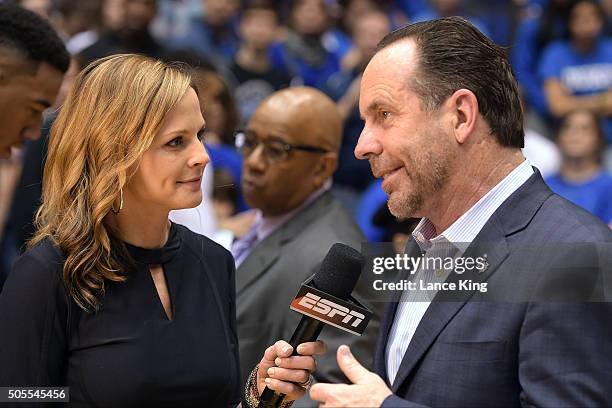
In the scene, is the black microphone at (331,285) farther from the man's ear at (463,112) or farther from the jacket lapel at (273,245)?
the jacket lapel at (273,245)

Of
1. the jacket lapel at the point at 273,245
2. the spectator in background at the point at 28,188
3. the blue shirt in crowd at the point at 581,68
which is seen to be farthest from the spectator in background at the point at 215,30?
the jacket lapel at the point at 273,245

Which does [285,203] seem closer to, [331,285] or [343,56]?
[331,285]

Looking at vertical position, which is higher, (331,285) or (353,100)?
(353,100)

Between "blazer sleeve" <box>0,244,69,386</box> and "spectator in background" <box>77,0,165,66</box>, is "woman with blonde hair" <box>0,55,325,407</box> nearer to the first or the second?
"blazer sleeve" <box>0,244,69,386</box>

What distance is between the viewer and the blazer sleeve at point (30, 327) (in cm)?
247

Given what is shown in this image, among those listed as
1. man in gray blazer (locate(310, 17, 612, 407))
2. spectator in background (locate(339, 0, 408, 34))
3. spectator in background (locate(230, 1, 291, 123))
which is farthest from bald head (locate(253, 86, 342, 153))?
spectator in background (locate(339, 0, 408, 34))

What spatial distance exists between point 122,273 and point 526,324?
1194 millimetres

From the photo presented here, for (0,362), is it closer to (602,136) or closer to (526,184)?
(526,184)

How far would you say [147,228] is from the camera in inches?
109

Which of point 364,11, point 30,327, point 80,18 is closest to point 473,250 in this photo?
point 30,327

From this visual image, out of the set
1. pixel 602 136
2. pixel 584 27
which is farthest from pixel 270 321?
pixel 584 27

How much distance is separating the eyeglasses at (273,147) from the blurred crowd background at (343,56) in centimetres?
163

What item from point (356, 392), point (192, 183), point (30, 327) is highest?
point (192, 183)

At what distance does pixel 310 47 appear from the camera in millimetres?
8883
